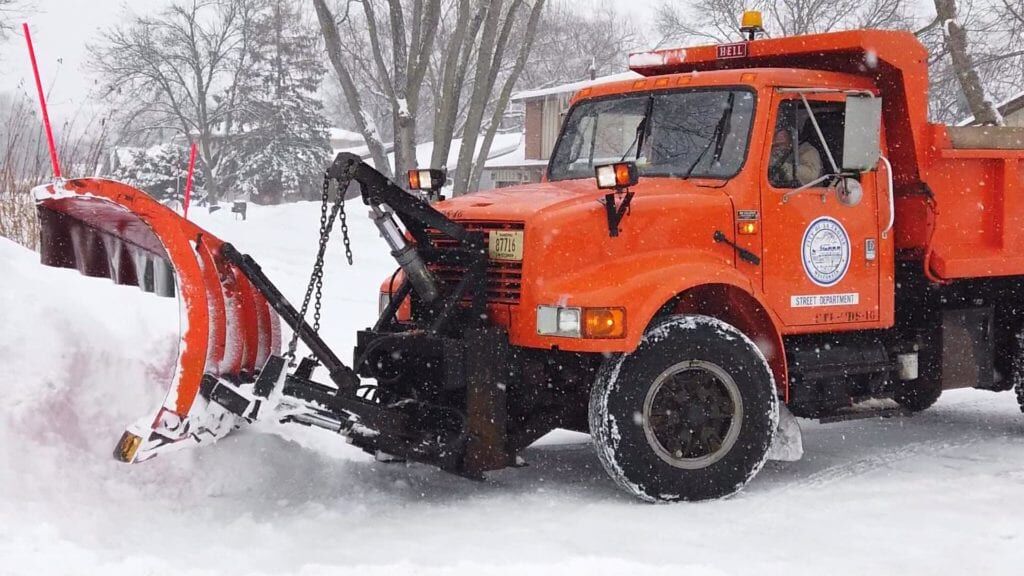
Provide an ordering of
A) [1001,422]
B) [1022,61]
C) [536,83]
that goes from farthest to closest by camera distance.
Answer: [536,83] → [1022,61] → [1001,422]

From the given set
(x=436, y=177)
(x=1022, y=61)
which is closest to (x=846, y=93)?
(x=436, y=177)

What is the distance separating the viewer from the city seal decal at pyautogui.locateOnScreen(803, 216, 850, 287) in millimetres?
6699

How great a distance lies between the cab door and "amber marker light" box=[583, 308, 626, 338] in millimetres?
1228

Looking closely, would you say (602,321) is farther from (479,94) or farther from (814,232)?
(479,94)

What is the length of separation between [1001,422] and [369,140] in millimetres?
13430

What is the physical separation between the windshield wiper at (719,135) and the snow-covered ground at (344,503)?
1.84m

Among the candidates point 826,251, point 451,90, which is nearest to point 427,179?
point 826,251

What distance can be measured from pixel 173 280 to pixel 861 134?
12.5 feet

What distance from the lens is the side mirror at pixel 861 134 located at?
21.2ft

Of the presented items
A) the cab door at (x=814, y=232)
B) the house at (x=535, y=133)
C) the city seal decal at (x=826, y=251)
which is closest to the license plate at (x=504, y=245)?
the cab door at (x=814, y=232)

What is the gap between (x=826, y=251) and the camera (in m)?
6.78

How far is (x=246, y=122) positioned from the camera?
53938mm

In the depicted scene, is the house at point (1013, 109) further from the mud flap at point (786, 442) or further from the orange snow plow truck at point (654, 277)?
the mud flap at point (786, 442)

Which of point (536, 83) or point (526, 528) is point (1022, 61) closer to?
point (526, 528)
